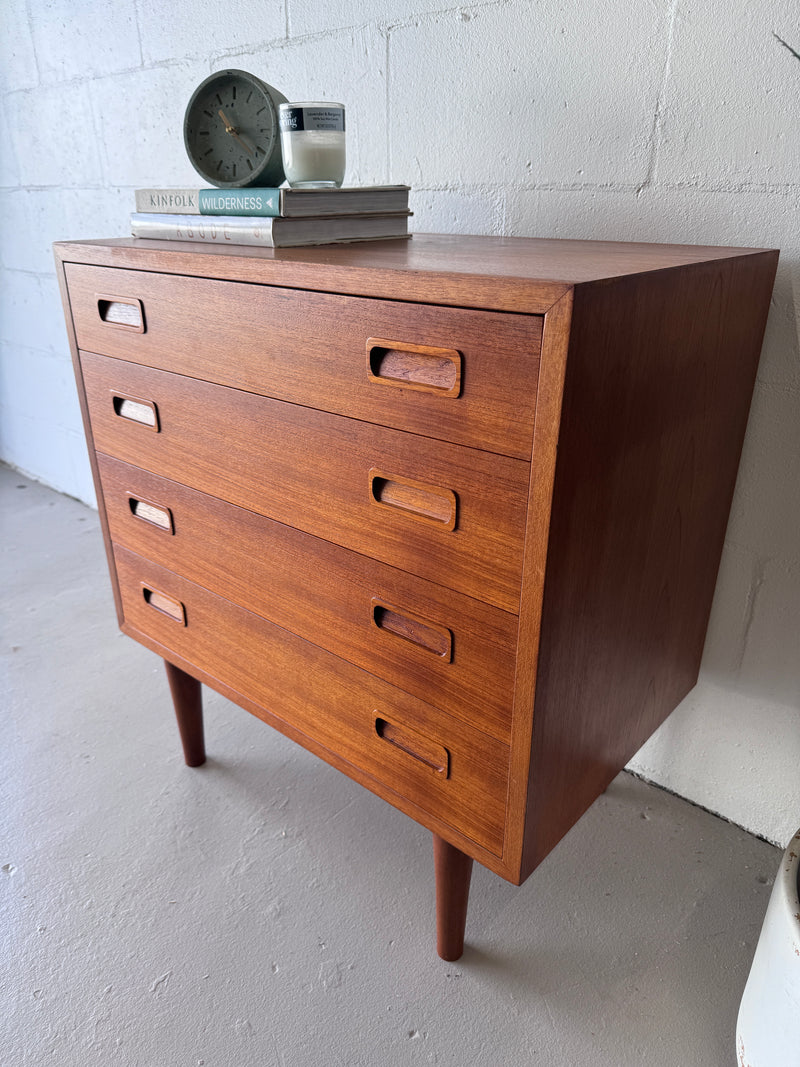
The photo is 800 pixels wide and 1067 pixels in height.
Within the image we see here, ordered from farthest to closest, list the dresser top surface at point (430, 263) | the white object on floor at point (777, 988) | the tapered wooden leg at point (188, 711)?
the tapered wooden leg at point (188, 711), the white object on floor at point (777, 988), the dresser top surface at point (430, 263)

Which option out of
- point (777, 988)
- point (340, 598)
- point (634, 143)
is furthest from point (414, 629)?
point (634, 143)

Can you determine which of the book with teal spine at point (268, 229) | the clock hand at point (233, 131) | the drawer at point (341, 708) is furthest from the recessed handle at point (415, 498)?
the clock hand at point (233, 131)

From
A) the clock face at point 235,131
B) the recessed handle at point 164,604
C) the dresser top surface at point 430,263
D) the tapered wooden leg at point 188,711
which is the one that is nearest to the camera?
the dresser top surface at point 430,263

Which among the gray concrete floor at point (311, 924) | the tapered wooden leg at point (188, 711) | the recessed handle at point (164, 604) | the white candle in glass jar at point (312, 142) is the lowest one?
the gray concrete floor at point (311, 924)

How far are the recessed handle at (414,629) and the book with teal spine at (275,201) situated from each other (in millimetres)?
510

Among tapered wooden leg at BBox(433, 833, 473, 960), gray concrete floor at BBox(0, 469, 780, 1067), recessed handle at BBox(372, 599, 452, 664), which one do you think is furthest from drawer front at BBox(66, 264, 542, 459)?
gray concrete floor at BBox(0, 469, 780, 1067)

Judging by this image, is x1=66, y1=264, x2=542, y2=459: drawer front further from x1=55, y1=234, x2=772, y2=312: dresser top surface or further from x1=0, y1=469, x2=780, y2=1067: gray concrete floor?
x1=0, y1=469, x2=780, y2=1067: gray concrete floor

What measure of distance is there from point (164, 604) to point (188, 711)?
0.81ft

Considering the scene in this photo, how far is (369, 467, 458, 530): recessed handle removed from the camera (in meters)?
0.78

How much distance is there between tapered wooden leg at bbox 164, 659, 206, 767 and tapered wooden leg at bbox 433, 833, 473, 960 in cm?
56

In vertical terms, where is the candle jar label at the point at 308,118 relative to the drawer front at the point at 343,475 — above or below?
above

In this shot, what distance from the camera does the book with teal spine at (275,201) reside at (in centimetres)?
99

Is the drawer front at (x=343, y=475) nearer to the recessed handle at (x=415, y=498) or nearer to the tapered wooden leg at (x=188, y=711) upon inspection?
the recessed handle at (x=415, y=498)

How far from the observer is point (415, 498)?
81 centimetres
